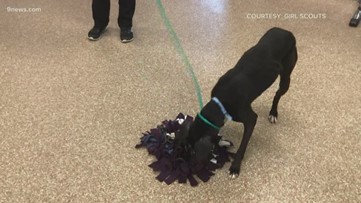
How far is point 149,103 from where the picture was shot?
6.53 ft

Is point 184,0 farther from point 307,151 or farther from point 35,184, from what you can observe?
point 35,184

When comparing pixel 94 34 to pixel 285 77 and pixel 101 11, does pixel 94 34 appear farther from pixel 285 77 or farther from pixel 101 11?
pixel 285 77

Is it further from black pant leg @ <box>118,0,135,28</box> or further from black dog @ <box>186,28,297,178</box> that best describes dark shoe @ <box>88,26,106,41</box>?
black dog @ <box>186,28,297,178</box>

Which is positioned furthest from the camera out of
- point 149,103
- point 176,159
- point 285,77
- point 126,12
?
point 126,12

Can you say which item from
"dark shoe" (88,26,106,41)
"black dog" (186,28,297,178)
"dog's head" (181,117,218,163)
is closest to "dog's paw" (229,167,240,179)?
"black dog" (186,28,297,178)

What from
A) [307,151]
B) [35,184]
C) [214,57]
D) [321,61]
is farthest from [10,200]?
[321,61]

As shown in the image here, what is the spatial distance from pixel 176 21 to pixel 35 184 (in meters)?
1.68

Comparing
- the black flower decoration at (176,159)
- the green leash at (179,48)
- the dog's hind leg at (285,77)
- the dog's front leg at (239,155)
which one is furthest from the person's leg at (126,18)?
the dog's front leg at (239,155)

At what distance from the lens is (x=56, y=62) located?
232 cm

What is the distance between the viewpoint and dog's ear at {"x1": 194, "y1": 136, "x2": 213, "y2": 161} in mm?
1394

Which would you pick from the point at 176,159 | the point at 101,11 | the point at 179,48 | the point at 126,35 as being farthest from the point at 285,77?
the point at 101,11

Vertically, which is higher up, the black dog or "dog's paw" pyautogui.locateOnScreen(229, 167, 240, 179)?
the black dog

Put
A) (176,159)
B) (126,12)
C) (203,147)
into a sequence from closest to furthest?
(203,147)
(176,159)
(126,12)

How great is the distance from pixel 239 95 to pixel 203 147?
246 millimetres
